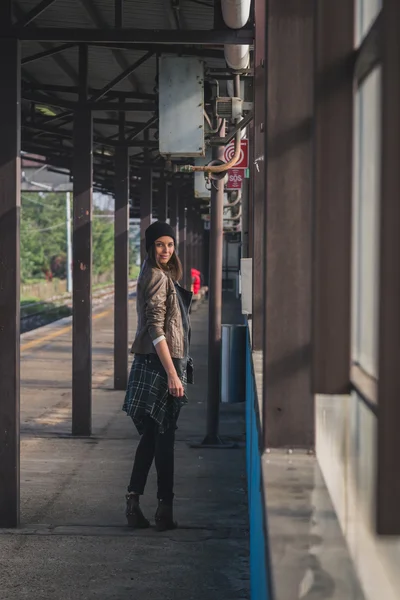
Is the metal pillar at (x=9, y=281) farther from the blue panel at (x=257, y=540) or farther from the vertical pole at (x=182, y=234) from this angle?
the vertical pole at (x=182, y=234)

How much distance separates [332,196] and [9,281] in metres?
5.09

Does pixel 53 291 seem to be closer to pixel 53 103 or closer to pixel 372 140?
pixel 53 103

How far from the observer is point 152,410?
6230 mm

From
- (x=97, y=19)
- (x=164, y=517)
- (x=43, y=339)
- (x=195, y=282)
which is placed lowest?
(x=43, y=339)

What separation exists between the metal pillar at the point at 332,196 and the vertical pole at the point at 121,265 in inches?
492

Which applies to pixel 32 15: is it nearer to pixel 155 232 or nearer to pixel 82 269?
pixel 155 232

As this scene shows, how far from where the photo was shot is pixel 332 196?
1856 millimetres

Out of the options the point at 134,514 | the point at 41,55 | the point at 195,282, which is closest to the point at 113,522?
the point at 134,514

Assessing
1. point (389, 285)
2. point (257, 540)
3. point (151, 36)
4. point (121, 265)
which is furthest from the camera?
point (121, 265)

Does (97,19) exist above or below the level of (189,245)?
above

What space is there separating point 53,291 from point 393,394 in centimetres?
6736

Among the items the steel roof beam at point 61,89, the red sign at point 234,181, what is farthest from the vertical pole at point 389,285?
the red sign at point 234,181

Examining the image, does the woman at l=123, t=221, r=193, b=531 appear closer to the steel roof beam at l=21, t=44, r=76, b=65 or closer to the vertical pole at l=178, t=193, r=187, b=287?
the steel roof beam at l=21, t=44, r=76, b=65

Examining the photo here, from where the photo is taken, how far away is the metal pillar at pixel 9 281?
6691 millimetres
